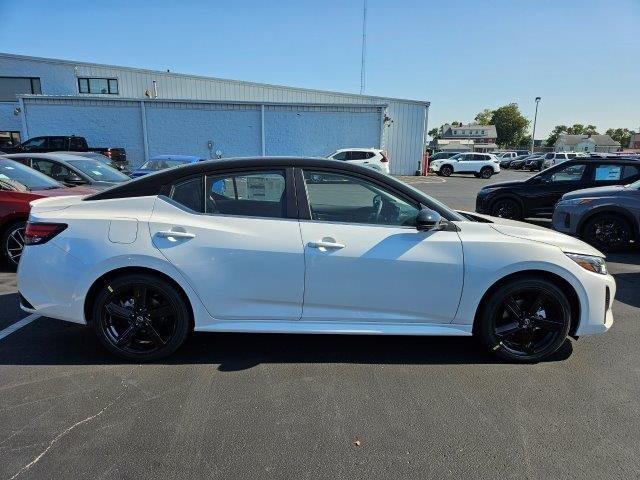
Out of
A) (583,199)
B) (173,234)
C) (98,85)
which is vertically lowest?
(583,199)

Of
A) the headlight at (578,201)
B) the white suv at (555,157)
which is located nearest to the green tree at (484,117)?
the white suv at (555,157)

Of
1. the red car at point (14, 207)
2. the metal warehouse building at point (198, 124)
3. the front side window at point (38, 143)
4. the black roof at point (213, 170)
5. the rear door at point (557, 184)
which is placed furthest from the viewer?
the metal warehouse building at point (198, 124)

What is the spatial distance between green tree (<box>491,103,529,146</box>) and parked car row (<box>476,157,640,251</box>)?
11551cm

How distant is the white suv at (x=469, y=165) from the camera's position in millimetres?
32562

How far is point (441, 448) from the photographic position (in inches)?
97.9

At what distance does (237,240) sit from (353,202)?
0.94 meters

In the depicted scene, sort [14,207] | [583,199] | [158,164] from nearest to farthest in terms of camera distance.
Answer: [14,207], [583,199], [158,164]

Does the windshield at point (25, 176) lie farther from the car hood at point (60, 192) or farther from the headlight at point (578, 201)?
the headlight at point (578, 201)

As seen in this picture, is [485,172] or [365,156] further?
[485,172]

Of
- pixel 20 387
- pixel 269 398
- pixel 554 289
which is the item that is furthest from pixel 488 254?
pixel 20 387

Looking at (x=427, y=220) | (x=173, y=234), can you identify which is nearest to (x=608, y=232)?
(x=427, y=220)

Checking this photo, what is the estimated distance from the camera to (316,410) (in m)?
2.84

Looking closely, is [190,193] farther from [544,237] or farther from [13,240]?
[13,240]

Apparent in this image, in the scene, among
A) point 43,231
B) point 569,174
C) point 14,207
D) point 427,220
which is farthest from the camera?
point 569,174
